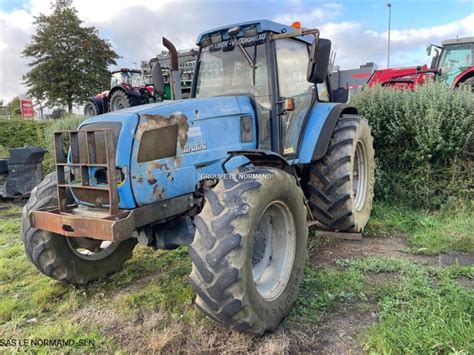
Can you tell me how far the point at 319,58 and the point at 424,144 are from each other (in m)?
2.84

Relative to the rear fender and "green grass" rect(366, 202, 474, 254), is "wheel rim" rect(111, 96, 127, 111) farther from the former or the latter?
the rear fender

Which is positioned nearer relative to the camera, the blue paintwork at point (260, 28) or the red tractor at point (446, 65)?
the blue paintwork at point (260, 28)

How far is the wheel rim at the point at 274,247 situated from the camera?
2990mm

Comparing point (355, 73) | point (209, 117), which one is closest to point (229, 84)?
point (209, 117)

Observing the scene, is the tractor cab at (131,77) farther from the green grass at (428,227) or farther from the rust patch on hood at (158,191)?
the rust patch on hood at (158,191)

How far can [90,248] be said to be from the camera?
11.8 feet

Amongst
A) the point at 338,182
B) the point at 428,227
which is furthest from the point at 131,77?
the point at 428,227

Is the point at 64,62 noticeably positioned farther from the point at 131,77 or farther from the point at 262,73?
the point at 262,73

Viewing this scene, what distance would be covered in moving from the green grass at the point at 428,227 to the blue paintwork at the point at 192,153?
235 centimetres

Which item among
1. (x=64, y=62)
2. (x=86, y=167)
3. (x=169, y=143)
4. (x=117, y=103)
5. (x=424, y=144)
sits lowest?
(x=424, y=144)

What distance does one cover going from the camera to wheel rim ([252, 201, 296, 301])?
2.99m

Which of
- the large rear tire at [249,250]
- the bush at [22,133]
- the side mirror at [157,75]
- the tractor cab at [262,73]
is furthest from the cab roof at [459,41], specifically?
the bush at [22,133]

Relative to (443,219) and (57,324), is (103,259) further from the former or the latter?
(443,219)

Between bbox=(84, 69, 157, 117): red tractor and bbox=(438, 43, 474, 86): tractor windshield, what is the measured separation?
9.44m
